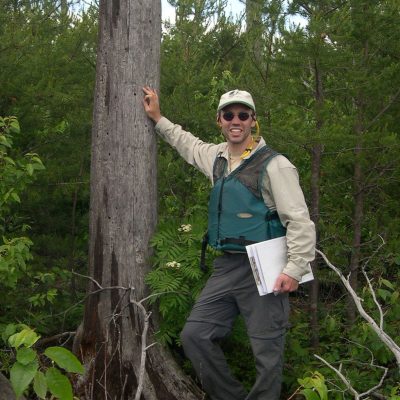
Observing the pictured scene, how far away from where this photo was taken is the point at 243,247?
4410 millimetres

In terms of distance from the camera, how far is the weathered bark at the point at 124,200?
5.01 metres

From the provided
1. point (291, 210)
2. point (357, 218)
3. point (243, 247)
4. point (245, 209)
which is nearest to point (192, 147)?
point (245, 209)

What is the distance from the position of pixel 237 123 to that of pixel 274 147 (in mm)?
1104

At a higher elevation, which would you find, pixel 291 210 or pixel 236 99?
pixel 236 99

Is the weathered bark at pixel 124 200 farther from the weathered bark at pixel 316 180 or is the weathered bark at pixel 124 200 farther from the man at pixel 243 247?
the weathered bark at pixel 316 180

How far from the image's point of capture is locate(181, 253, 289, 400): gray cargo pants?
14.4ft

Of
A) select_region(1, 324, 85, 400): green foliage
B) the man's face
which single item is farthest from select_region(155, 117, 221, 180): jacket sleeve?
select_region(1, 324, 85, 400): green foliage

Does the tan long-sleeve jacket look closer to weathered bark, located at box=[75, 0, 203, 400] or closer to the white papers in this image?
the white papers

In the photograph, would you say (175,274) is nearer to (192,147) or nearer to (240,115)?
(192,147)

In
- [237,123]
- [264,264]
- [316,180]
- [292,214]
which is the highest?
[237,123]

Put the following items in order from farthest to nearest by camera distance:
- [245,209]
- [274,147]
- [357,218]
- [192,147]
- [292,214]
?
[357,218] → [274,147] → [192,147] → [245,209] → [292,214]

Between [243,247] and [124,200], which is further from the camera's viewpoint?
[124,200]

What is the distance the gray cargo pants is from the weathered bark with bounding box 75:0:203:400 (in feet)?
2.12

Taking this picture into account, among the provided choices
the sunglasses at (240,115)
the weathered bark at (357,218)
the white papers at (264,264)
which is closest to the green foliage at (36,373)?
the white papers at (264,264)
